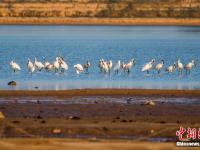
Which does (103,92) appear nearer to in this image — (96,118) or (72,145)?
(96,118)

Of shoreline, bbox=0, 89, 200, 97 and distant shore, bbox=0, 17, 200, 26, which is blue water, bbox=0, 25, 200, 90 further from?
distant shore, bbox=0, 17, 200, 26

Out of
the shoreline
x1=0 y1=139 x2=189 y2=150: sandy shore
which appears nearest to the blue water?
the shoreline

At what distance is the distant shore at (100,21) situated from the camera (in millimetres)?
96438

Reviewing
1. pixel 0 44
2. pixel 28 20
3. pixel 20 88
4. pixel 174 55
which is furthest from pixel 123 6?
pixel 20 88

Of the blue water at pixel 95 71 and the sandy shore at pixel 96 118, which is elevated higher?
the sandy shore at pixel 96 118

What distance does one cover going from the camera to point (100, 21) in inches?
3912

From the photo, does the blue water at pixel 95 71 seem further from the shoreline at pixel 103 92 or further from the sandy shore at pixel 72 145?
the sandy shore at pixel 72 145

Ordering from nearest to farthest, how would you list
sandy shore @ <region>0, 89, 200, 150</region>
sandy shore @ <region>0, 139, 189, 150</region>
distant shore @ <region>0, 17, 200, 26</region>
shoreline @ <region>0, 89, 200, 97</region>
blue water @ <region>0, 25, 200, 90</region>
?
sandy shore @ <region>0, 139, 189, 150</region>
sandy shore @ <region>0, 89, 200, 150</region>
shoreline @ <region>0, 89, 200, 97</region>
blue water @ <region>0, 25, 200, 90</region>
distant shore @ <region>0, 17, 200, 26</region>

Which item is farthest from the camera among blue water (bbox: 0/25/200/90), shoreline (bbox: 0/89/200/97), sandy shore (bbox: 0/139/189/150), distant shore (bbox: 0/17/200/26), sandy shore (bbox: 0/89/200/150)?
distant shore (bbox: 0/17/200/26)

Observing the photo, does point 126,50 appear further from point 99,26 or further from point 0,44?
point 99,26

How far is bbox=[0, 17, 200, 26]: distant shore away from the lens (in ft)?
316

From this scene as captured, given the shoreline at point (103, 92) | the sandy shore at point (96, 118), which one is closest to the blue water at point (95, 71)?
the shoreline at point (103, 92)

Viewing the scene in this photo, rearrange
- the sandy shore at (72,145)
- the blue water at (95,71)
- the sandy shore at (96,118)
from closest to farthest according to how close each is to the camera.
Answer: the sandy shore at (72,145), the sandy shore at (96,118), the blue water at (95,71)

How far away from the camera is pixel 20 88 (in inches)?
1025
